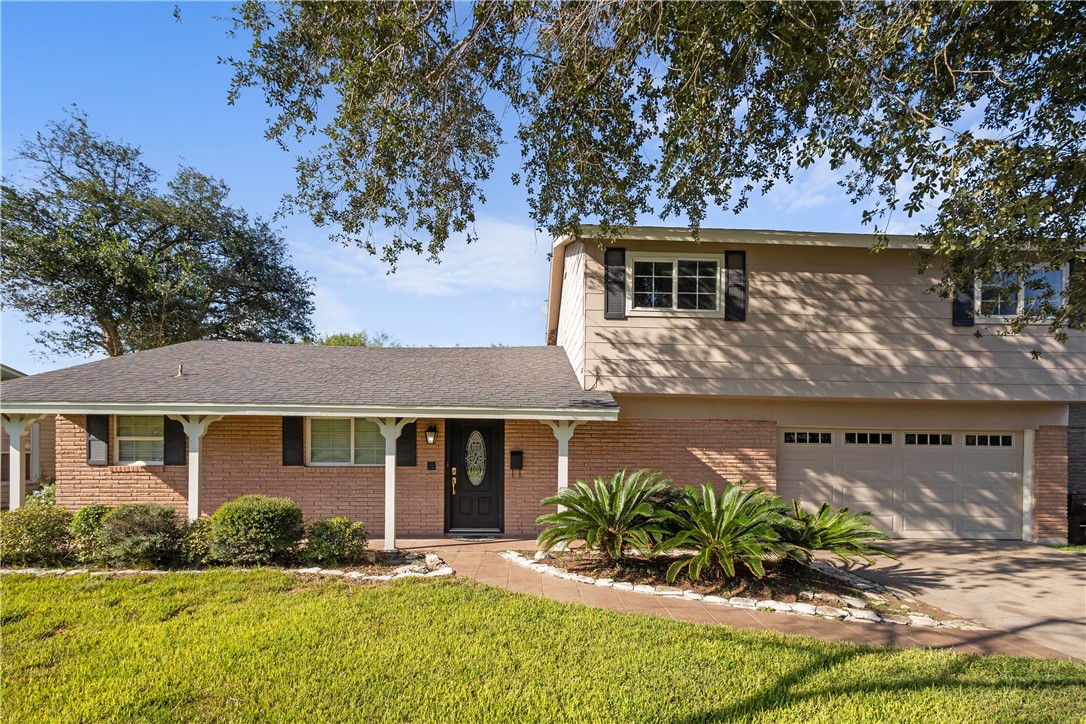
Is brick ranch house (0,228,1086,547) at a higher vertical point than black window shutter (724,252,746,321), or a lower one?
lower

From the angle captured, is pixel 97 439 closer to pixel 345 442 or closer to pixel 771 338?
pixel 345 442

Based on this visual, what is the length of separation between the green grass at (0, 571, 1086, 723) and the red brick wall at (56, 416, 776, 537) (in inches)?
153

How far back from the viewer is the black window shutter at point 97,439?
9750mm

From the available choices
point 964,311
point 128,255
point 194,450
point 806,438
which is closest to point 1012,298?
point 964,311

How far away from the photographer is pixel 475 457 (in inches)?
399

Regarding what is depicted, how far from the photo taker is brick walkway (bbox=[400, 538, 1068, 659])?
524cm

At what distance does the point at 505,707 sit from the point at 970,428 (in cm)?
1048

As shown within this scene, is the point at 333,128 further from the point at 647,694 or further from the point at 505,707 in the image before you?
the point at 647,694

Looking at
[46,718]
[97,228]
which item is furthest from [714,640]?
[97,228]

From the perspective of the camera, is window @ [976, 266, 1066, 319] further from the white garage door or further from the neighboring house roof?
the neighboring house roof


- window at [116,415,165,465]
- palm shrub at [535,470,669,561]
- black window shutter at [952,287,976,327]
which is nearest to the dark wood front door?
palm shrub at [535,470,669,561]

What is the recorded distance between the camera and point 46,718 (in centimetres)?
360

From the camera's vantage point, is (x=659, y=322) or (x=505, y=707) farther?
(x=659, y=322)

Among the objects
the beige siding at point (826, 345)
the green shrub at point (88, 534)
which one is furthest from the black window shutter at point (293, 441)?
the beige siding at point (826, 345)
